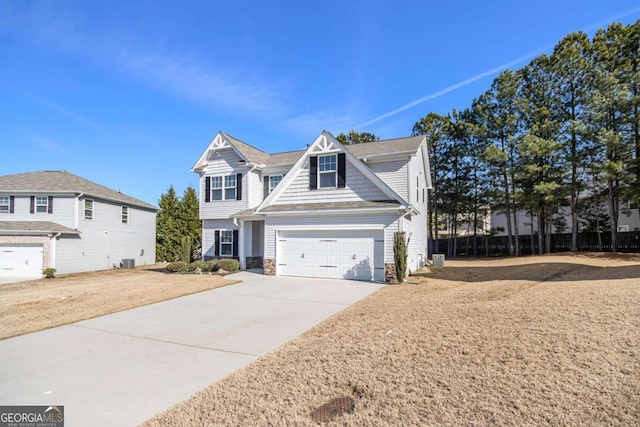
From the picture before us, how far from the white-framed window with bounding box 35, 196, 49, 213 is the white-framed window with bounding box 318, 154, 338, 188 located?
732 inches

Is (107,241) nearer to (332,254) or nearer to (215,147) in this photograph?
(215,147)

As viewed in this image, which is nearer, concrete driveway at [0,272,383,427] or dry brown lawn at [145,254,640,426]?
dry brown lawn at [145,254,640,426]

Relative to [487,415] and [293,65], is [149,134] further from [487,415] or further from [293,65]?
[487,415]

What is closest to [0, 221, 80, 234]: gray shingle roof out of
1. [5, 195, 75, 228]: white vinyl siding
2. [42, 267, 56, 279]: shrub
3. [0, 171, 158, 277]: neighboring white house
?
[0, 171, 158, 277]: neighboring white house

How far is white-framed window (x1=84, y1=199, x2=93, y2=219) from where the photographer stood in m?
20.9

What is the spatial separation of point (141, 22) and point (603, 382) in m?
15.9

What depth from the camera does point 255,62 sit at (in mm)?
14930

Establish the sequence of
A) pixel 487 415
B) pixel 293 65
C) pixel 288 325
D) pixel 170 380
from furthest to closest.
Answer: pixel 293 65 < pixel 288 325 < pixel 170 380 < pixel 487 415

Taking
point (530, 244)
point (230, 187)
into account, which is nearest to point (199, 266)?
point (230, 187)

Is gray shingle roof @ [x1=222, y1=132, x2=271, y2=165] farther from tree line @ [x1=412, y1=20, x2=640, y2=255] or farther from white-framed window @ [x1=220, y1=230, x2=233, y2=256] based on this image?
tree line @ [x1=412, y1=20, x2=640, y2=255]

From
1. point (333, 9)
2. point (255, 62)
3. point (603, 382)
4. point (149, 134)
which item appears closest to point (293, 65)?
point (255, 62)

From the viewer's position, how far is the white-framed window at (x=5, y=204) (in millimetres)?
20266

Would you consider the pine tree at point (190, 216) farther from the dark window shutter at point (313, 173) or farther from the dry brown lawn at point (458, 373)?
the dry brown lawn at point (458, 373)

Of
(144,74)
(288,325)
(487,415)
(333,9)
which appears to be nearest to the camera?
(487,415)
